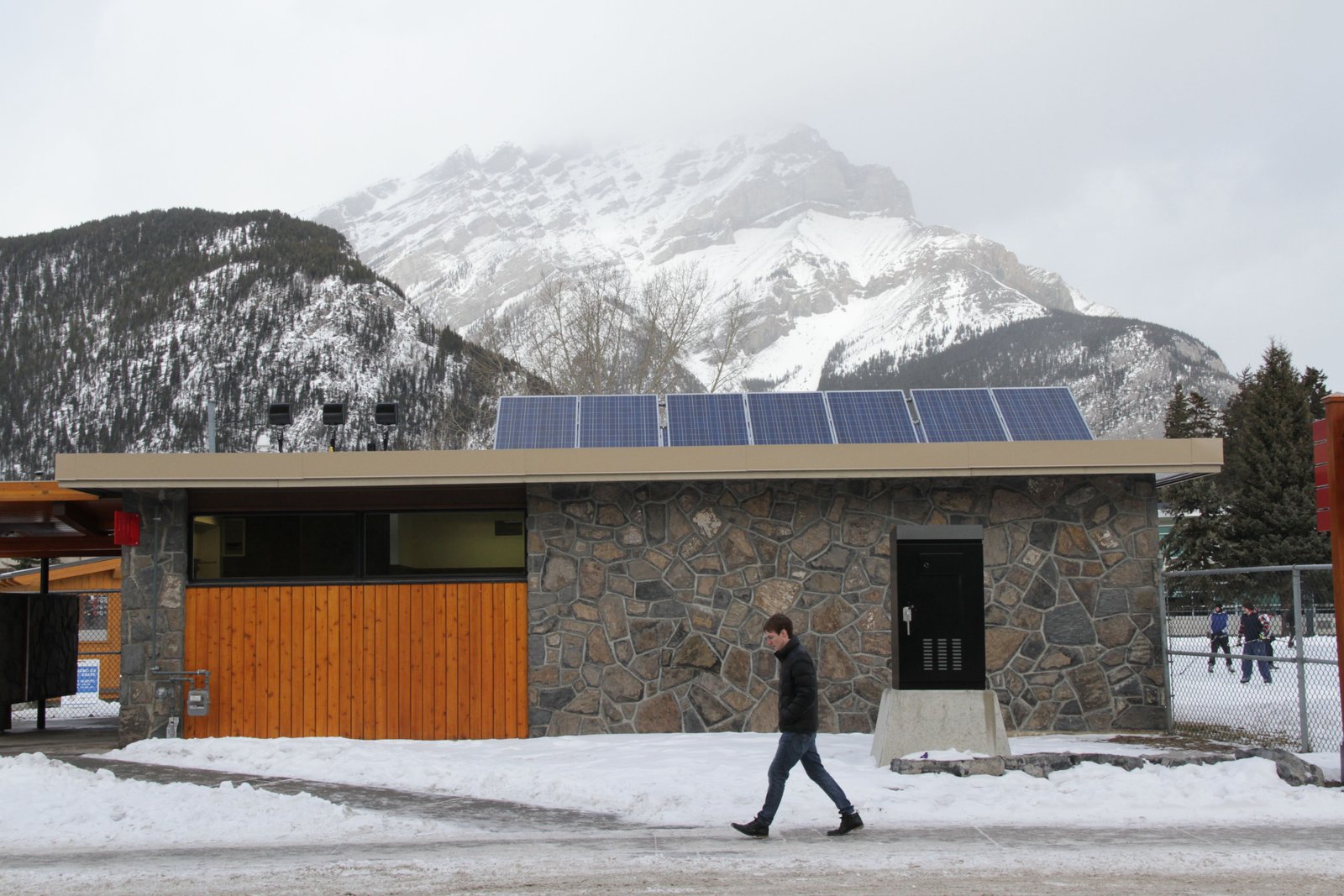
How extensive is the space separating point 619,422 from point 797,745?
691cm

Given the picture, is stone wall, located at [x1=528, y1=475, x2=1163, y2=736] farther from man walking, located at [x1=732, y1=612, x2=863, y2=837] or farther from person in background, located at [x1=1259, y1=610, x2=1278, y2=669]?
man walking, located at [x1=732, y1=612, x2=863, y2=837]

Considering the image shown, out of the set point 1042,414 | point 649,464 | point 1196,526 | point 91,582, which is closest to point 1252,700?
point 1042,414

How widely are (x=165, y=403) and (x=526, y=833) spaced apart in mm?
79830

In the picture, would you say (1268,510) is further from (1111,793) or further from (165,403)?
(165,403)

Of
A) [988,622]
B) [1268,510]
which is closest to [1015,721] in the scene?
[988,622]

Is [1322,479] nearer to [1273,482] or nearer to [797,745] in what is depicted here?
[797,745]

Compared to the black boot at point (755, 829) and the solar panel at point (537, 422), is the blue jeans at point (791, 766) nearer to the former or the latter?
the black boot at point (755, 829)

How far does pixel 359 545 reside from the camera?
1370 centimetres

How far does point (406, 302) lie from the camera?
91.7 metres

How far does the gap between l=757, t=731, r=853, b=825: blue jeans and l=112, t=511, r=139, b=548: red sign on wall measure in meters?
8.21

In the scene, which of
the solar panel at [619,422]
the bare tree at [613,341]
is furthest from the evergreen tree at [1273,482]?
the solar panel at [619,422]

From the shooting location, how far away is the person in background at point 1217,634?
13.0m

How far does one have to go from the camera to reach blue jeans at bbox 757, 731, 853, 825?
28.0ft

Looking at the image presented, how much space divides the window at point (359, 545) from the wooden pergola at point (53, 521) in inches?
Answer: 58.3
